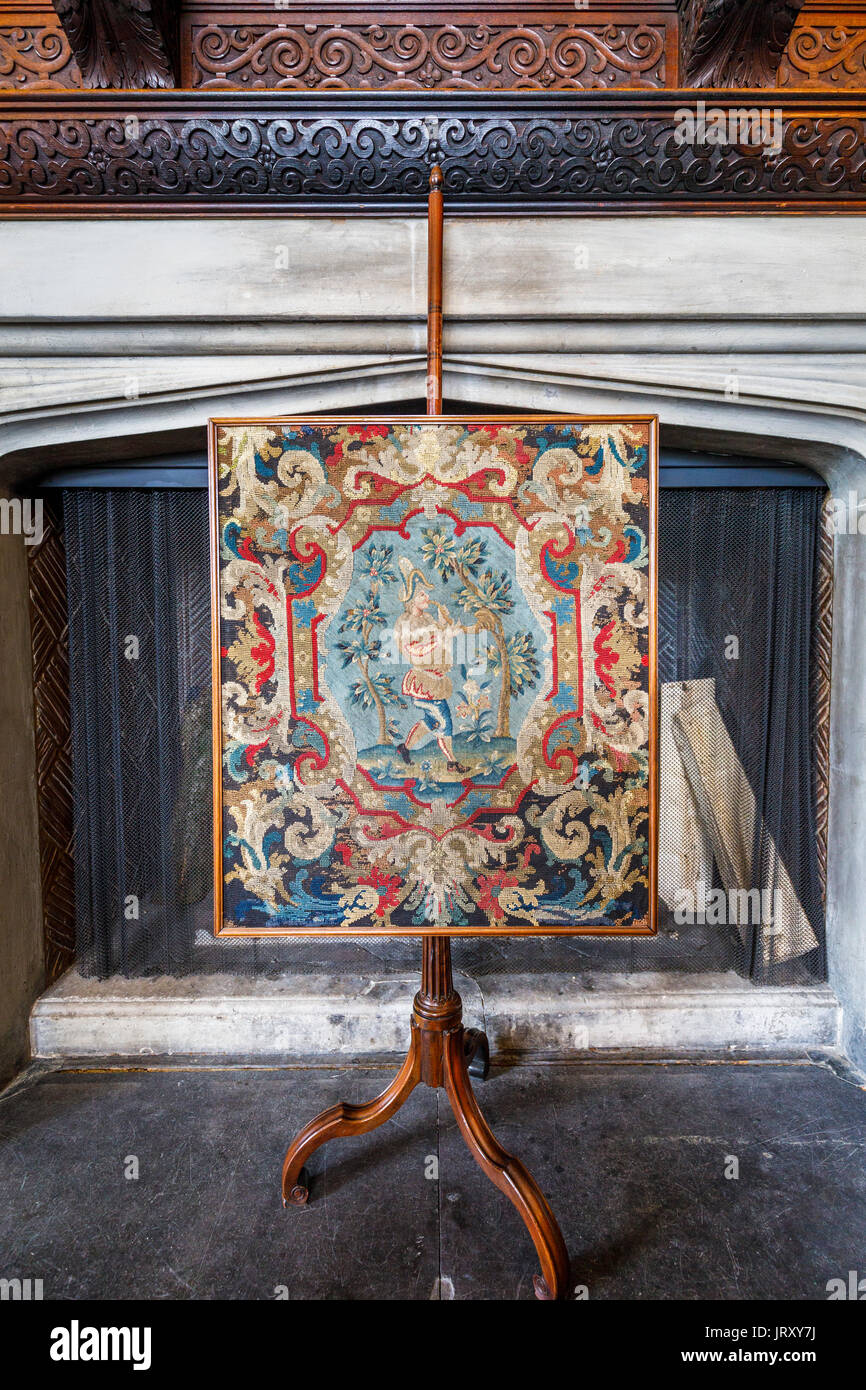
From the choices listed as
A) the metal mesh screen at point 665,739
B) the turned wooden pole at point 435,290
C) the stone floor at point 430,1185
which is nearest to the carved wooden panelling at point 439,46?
the turned wooden pole at point 435,290

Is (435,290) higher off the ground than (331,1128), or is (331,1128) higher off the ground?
(435,290)

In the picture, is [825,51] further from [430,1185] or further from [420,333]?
[430,1185]

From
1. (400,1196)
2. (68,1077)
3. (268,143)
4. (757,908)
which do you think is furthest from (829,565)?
(68,1077)

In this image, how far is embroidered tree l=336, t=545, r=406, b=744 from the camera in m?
1.32

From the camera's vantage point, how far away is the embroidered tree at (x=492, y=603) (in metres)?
1.31

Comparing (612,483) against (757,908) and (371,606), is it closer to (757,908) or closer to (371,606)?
(371,606)

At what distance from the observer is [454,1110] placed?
58.1 inches

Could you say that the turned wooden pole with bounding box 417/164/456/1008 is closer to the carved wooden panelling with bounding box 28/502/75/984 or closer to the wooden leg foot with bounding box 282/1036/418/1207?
the wooden leg foot with bounding box 282/1036/418/1207

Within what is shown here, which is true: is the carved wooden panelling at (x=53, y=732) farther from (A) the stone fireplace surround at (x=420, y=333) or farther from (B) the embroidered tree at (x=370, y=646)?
(B) the embroidered tree at (x=370, y=646)

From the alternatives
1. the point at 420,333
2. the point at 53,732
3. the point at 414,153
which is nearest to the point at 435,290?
the point at 420,333

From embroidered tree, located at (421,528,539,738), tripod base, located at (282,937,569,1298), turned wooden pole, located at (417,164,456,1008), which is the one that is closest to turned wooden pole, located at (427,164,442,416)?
turned wooden pole, located at (417,164,456,1008)

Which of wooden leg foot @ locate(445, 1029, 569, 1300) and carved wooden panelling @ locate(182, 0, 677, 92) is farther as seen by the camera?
carved wooden panelling @ locate(182, 0, 677, 92)

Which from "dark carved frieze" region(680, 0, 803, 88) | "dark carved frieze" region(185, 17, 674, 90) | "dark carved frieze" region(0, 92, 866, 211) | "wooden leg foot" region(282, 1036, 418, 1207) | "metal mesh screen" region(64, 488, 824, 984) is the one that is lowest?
"wooden leg foot" region(282, 1036, 418, 1207)

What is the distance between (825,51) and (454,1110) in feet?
9.68
